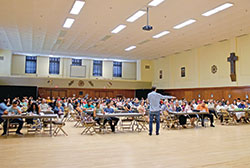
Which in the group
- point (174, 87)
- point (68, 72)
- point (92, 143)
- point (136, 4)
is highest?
point (136, 4)

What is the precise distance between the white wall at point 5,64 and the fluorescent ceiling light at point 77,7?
1398 cm

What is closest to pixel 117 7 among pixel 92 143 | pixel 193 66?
pixel 92 143

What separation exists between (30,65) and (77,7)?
1623 cm

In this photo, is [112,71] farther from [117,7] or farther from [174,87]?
[117,7]

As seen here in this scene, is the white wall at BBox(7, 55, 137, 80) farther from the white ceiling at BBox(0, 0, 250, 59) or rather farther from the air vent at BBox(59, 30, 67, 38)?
the air vent at BBox(59, 30, 67, 38)

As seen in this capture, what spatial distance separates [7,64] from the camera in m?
22.4

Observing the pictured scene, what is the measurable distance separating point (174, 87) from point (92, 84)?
9810 millimetres

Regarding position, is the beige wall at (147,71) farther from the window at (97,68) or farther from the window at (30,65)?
the window at (30,65)

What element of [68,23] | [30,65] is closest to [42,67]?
[30,65]

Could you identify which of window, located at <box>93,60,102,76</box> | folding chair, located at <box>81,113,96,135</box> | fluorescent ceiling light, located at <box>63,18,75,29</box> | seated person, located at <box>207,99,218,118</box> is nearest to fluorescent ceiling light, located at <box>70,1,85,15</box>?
fluorescent ceiling light, located at <box>63,18,75,29</box>

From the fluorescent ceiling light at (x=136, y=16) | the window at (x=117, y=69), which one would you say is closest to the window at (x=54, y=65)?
the window at (x=117, y=69)

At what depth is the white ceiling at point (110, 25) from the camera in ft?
35.8

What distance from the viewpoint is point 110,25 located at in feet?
46.6

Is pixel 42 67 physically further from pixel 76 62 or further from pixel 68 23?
pixel 68 23
